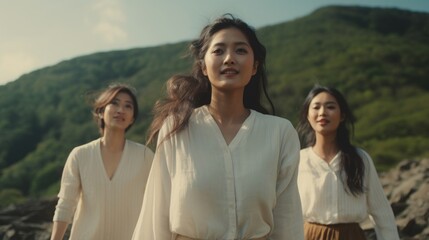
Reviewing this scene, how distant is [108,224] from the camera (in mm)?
3844

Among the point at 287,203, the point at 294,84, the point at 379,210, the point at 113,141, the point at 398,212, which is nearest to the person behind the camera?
the point at 287,203

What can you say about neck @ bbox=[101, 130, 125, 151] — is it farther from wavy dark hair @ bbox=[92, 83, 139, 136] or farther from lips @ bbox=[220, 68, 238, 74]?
lips @ bbox=[220, 68, 238, 74]

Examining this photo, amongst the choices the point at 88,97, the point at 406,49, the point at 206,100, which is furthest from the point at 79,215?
the point at 406,49

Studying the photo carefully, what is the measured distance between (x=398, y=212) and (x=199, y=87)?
991 cm

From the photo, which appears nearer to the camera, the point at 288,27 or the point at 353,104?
the point at 353,104

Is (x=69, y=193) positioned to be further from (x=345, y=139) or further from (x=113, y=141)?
(x=345, y=139)

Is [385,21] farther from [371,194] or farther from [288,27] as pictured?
[371,194]

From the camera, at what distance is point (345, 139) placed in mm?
4422

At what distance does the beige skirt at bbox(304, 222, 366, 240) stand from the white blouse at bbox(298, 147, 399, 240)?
0.13ft

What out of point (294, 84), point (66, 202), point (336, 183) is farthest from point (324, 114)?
point (294, 84)

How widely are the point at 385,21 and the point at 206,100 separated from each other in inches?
2847

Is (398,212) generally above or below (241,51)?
below

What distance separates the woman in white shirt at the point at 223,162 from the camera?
2.12 meters

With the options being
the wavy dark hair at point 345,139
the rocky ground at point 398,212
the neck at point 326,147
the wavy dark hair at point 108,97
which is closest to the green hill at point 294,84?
the rocky ground at point 398,212
